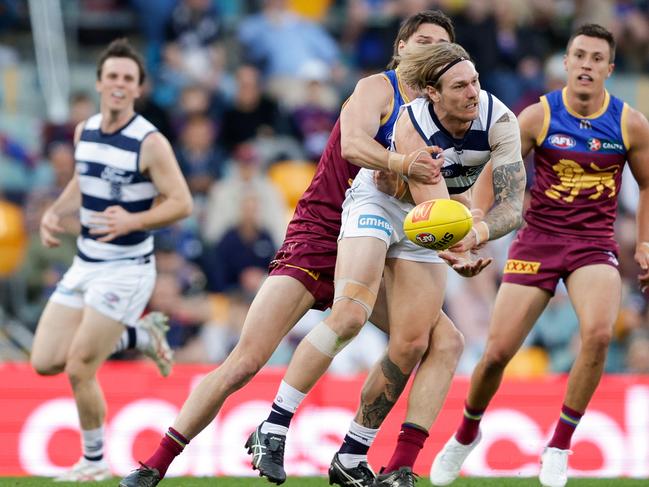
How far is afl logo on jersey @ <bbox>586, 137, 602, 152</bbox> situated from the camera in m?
8.46

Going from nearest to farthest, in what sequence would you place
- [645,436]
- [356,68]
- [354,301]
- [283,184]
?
[354,301]
[645,436]
[283,184]
[356,68]

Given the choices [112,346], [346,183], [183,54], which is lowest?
[112,346]

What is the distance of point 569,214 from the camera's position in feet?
27.8

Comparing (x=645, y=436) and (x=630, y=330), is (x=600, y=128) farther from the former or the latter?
(x=630, y=330)

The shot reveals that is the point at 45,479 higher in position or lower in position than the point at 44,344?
lower

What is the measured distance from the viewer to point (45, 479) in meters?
9.03

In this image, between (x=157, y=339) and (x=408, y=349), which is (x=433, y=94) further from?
(x=157, y=339)

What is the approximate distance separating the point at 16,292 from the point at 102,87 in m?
4.40

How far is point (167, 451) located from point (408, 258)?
68.4 inches

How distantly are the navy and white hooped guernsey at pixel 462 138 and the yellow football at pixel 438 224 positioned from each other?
509mm

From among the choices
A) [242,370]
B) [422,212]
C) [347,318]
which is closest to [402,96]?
[422,212]

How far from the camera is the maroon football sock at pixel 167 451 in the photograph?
7.04 metres

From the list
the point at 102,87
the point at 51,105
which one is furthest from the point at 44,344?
the point at 51,105

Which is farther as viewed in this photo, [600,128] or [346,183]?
[600,128]
